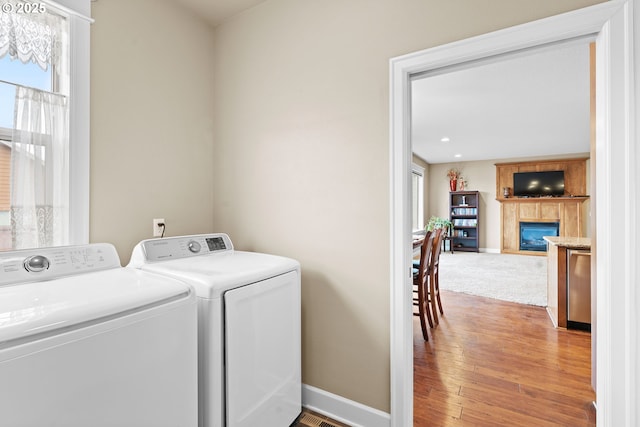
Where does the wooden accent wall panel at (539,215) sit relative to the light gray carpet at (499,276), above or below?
above

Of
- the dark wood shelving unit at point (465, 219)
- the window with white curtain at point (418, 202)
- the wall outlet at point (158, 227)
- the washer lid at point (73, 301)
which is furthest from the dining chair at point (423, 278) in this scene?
the dark wood shelving unit at point (465, 219)

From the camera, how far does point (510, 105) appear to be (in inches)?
162

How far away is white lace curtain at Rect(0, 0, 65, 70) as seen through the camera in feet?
4.67

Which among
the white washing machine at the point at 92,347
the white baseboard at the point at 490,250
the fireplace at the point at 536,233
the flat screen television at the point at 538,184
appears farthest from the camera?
the white baseboard at the point at 490,250

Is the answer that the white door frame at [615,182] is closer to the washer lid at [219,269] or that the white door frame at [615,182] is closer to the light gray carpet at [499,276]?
the washer lid at [219,269]

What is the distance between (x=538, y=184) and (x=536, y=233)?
125 centimetres

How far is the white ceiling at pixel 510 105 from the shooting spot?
121 inches

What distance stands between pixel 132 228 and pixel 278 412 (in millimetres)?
1304

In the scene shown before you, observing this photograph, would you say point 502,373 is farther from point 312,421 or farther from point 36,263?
point 36,263

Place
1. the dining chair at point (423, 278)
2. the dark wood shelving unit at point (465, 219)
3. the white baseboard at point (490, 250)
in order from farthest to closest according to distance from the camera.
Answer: the dark wood shelving unit at point (465, 219) < the white baseboard at point (490, 250) < the dining chair at point (423, 278)

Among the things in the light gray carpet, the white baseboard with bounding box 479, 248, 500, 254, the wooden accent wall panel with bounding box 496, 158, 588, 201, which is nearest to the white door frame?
the light gray carpet

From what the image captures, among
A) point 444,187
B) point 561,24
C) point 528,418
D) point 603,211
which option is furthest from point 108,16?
point 444,187

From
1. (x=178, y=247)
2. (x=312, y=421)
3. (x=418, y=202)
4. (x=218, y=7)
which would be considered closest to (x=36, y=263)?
(x=178, y=247)

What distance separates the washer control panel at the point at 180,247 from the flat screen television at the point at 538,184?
830 cm
